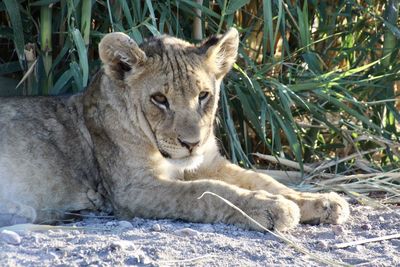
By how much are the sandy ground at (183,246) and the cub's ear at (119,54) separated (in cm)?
75

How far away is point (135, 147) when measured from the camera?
4598 millimetres

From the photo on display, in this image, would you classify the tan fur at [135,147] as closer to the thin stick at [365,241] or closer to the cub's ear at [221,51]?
the cub's ear at [221,51]

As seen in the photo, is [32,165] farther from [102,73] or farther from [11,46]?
[11,46]

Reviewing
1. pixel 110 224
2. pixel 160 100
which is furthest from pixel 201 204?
pixel 160 100

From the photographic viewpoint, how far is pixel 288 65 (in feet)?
19.5

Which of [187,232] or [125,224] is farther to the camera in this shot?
[125,224]

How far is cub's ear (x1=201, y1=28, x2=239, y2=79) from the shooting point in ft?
15.3

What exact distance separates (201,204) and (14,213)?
933mm

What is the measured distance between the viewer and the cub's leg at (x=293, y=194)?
431 centimetres

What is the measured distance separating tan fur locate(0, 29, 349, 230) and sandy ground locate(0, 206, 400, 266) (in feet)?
0.44

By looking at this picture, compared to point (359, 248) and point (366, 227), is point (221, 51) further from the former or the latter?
point (359, 248)

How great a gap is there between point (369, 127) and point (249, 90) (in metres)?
0.93

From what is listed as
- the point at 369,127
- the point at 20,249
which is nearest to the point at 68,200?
the point at 20,249

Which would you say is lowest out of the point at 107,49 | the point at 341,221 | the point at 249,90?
the point at 341,221
